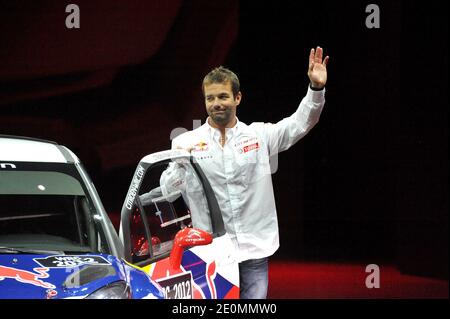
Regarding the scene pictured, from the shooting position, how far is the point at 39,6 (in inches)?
299

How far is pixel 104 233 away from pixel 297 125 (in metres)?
1.54

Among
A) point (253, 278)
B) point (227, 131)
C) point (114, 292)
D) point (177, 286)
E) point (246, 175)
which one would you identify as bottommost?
point (253, 278)

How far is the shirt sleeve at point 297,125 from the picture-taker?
5152mm

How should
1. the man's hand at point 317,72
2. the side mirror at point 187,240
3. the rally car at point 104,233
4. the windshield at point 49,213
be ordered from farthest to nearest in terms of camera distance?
1. the man's hand at point 317,72
2. the windshield at point 49,213
3. the side mirror at point 187,240
4. the rally car at point 104,233

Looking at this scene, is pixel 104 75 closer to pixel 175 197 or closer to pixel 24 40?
pixel 24 40

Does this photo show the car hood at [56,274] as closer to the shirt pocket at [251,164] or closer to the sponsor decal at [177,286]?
the sponsor decal at [177,286]

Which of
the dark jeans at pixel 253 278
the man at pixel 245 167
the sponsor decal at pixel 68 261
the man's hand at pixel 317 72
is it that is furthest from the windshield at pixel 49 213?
the man's hand at pixel 317 72

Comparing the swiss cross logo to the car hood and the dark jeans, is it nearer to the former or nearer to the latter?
the dark jeans

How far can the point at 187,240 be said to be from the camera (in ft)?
13.4

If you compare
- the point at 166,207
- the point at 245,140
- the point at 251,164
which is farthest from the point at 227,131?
the point at 166,207

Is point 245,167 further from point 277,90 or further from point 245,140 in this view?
point 277,90

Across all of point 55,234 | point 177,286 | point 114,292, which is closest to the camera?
point 114,292

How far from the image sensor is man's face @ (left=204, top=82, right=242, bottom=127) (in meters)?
5.19

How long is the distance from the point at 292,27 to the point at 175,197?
15.6 ft
